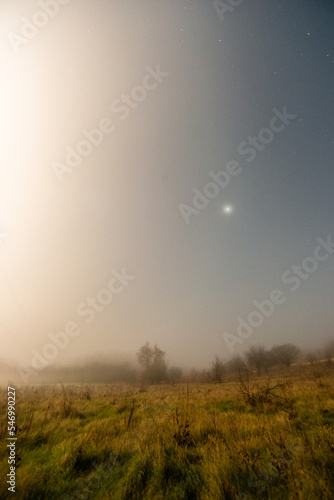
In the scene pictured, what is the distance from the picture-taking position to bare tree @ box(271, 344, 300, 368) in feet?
197

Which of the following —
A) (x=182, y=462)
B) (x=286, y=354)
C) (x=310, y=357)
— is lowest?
(x=310, y=357)

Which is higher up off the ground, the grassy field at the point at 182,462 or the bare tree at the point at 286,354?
the grassy field at the point at 182,462

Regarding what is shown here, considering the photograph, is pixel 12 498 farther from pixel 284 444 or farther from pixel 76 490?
pixel 284 444

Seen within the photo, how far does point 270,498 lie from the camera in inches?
87.0

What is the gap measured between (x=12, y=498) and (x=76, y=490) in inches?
30.4

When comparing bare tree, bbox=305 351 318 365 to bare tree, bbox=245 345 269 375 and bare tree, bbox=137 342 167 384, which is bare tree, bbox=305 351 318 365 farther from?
bare tree, bbox=137 342 167 384

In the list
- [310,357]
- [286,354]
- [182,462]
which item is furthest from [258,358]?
[182,462]

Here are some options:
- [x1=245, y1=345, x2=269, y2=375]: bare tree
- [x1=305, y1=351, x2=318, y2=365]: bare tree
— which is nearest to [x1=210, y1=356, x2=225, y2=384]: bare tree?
[x1=245, y1=345, x2=269, y2=375]: bare tree

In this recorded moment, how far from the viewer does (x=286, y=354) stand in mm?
61000

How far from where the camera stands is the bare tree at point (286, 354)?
5991 cm

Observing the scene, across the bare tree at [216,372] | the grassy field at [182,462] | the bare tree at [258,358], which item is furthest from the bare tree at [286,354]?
the grassy field at [182,462]

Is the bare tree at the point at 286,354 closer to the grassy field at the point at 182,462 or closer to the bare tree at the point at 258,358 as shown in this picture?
the bare tree at the point at 258,358

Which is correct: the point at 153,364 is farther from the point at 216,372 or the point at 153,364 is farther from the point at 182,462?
the point at 182,462

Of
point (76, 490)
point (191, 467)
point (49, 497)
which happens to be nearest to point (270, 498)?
point (191, 467)
